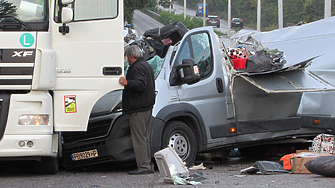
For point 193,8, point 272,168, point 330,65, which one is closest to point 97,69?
point 272,168

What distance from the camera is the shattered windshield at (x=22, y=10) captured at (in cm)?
532

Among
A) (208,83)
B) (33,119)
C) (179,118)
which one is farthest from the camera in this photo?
(208,83)

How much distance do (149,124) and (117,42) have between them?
4.71ft

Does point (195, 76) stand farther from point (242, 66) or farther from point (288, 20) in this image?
point (288, 20)

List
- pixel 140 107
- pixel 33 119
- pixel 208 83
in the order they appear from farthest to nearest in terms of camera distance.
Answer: pixel 208 83 < pixel 140 107 < pixel 33 119

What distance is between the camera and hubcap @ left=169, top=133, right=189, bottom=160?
675cm

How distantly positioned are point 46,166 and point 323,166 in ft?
12.2

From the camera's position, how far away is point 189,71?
6.69 metres

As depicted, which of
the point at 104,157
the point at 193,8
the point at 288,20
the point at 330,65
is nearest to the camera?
the point at 104,157

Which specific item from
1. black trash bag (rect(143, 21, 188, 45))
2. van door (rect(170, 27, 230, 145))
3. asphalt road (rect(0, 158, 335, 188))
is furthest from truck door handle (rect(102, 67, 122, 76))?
black trash bag (rect(143, 21, 188, 45))

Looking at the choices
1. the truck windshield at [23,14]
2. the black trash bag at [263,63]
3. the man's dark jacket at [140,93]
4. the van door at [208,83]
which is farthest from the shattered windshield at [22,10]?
the black trash bag at [263,63]

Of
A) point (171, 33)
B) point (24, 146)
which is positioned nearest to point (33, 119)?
point (24, 146)

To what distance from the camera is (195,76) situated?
669 cm

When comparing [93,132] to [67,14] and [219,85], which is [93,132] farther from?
[219,85]
